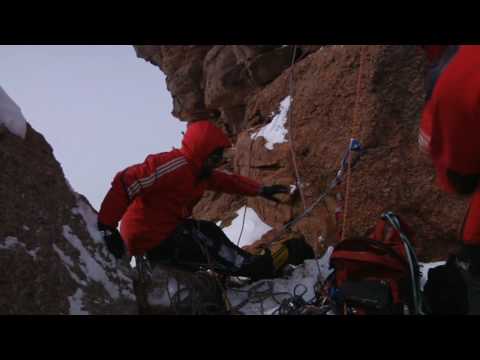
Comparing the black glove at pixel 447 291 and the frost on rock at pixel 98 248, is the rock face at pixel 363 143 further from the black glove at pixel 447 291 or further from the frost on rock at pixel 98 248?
the frost on rock at pixel 98 248

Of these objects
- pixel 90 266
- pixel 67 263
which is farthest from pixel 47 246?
pixel 90 266

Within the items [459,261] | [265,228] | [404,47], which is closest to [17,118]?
[459,261]

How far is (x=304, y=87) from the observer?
17.5 feet

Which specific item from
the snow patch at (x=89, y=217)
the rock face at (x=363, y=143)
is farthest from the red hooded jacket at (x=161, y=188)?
the rock face at (x=363, y=143)

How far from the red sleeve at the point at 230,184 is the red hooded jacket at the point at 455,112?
247cm

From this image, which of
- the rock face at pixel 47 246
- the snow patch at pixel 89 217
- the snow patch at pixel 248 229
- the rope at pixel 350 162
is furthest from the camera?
the snow patch at pixel 248 229

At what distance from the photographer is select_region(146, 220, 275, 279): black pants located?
336 centimetres

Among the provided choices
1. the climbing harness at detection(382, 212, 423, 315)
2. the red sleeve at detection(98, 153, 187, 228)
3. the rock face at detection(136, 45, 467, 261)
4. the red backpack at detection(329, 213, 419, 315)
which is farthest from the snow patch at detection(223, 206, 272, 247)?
the climbing harness at detection(382, 212, 423, 315)

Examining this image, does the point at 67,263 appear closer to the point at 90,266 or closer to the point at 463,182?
the point at 90,266

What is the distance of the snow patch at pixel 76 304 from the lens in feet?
7.29

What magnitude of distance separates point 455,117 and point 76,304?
7.35ft

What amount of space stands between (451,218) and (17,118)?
408cm

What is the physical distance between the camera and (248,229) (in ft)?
18.3

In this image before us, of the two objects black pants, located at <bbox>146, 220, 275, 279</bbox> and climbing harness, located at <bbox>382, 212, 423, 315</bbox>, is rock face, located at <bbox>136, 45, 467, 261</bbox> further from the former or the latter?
climbing harness, located at <bbox>382, 212, 423, 315</bbox>
